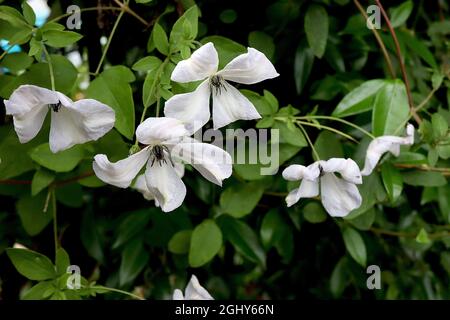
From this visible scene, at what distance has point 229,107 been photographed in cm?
74

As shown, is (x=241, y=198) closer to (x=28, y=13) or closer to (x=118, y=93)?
(x=118, y=93)

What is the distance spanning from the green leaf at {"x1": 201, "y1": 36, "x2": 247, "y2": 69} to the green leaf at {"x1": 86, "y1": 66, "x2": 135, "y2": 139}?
4.6 inches

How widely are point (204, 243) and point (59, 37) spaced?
0.40 m

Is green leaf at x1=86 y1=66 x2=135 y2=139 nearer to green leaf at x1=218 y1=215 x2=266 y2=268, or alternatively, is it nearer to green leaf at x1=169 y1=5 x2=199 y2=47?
green leaf at x1=169 y1=5 x2=199 y2=47

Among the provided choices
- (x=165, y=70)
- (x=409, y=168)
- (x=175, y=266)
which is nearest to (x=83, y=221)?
(x=175, y=266)

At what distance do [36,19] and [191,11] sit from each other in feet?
0.66

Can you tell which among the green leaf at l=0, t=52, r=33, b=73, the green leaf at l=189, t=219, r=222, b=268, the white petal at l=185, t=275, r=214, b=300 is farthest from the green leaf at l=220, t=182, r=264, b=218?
the green leaf at l=0, t=52, r=33, b=73

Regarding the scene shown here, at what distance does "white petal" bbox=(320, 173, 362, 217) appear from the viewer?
808mm

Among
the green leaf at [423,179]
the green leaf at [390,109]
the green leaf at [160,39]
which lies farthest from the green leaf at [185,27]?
the green leaf at [423,179]

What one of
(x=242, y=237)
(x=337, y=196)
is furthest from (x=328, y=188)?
Answer: (x=242, y=237)

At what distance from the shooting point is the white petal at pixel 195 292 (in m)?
0.86

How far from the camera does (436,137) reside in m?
0.90

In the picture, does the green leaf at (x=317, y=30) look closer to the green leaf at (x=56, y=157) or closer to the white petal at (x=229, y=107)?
the white petal at (x=229, y=107)

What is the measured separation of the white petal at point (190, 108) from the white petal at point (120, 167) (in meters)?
0.06
